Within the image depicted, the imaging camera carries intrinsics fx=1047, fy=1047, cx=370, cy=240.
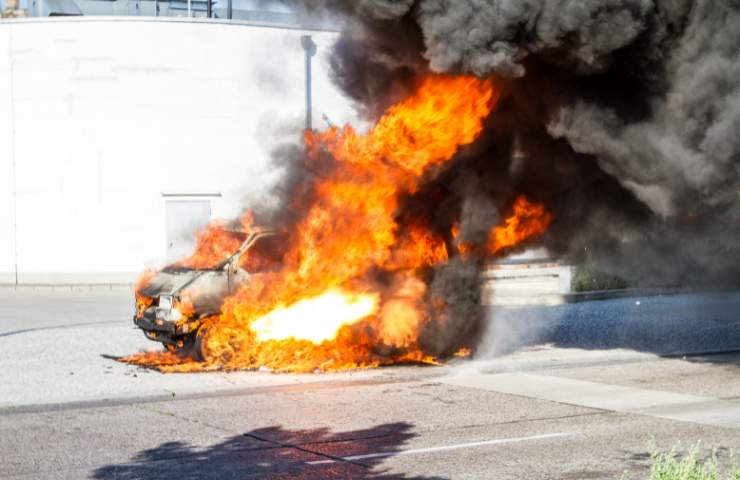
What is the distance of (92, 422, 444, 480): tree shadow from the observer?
7855mm

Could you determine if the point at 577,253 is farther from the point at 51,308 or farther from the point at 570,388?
the point at 51,308

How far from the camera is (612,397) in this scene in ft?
36.6

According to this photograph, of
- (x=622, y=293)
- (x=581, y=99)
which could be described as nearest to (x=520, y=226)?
(x=581, y=99)

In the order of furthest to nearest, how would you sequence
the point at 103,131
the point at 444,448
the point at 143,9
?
1. the point at 143,9
2. the point at 103,131
3. the point at 444,448

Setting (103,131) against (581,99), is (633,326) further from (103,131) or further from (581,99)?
(103,131)

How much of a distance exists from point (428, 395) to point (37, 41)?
20720 mm

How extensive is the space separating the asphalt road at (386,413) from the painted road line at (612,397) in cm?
3

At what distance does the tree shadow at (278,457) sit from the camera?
25.8 feet

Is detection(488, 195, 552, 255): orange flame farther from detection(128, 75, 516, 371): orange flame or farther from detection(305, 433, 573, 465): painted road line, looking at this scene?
detection(305, 433, 573, 465): painted road line

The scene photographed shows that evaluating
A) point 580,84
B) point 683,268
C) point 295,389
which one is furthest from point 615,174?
point 683,268

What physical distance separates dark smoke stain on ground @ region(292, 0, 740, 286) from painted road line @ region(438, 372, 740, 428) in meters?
2.27

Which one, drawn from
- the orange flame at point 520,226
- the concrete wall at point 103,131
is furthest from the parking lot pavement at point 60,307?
the orange flame at point 520,226

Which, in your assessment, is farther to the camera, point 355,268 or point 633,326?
point 633,326

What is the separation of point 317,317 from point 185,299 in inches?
66.0
